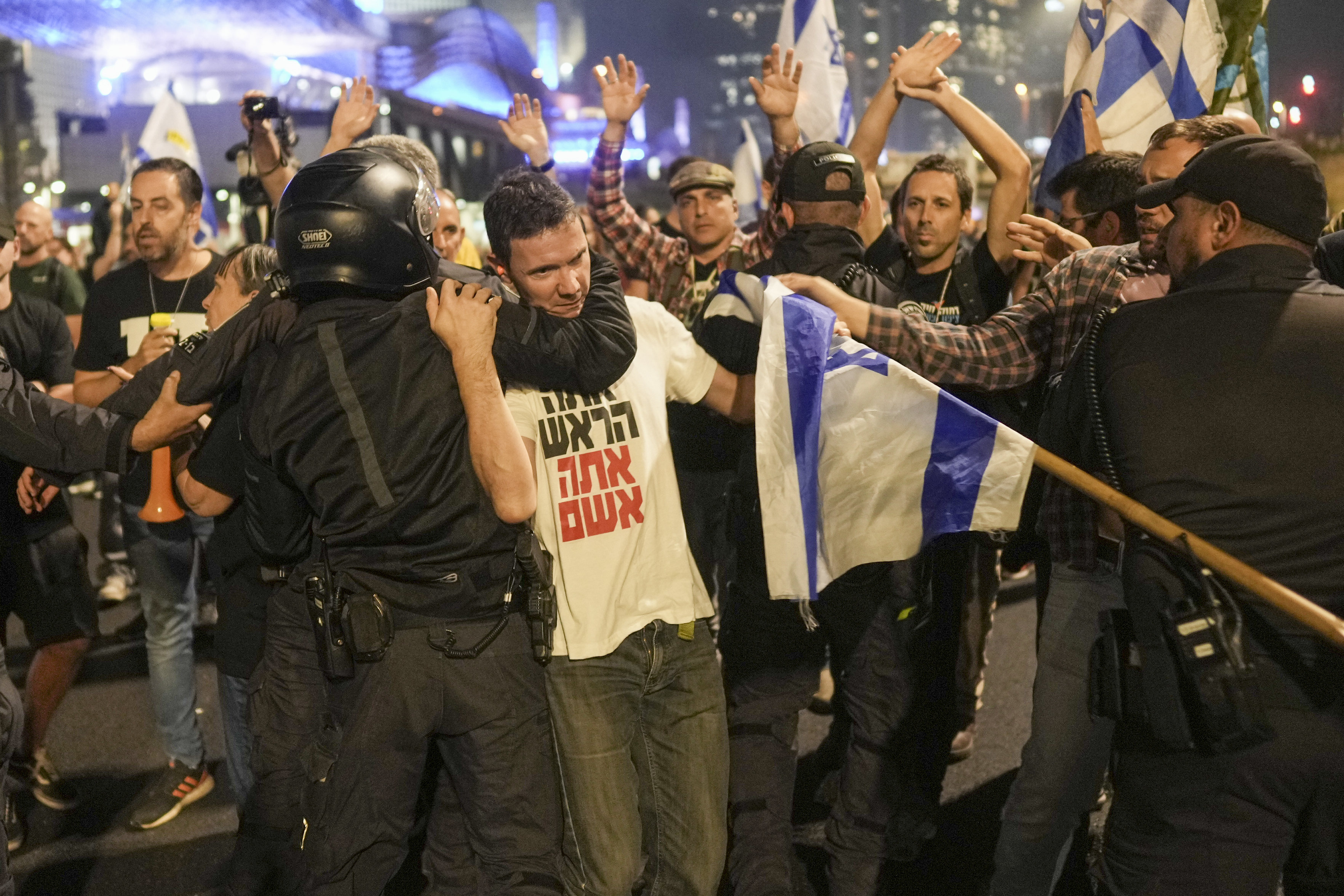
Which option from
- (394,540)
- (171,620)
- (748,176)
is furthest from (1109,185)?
(748,176)

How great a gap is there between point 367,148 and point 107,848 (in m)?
3.10

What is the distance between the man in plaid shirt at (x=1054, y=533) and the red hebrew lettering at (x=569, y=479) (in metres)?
0.91

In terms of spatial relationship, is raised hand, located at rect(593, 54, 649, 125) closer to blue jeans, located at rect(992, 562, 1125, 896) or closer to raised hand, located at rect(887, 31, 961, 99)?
raised hand, located at rect(887, 31, 961, 99)

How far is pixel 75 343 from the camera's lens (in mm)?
8531

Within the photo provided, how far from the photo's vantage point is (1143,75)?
195 inches

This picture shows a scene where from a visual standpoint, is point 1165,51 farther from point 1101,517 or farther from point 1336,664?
point 1336,664

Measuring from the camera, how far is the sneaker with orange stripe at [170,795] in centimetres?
451

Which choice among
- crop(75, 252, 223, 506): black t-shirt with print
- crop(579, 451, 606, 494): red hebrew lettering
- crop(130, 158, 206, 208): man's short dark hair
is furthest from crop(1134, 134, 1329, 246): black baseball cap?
crop(130, 158, 206, 208): man's short dark hair

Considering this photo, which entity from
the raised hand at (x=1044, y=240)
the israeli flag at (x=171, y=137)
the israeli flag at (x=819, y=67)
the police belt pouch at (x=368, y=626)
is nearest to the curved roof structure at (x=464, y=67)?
the israeli flag at (x=171, y=137)

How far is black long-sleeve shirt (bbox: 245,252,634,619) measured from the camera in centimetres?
272

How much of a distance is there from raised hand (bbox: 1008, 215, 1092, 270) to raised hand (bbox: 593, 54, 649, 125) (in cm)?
209

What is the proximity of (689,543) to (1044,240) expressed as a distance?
1.76m

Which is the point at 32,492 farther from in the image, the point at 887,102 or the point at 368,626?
the point at 887,102

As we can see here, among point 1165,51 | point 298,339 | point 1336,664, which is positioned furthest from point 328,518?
point 1165,51
